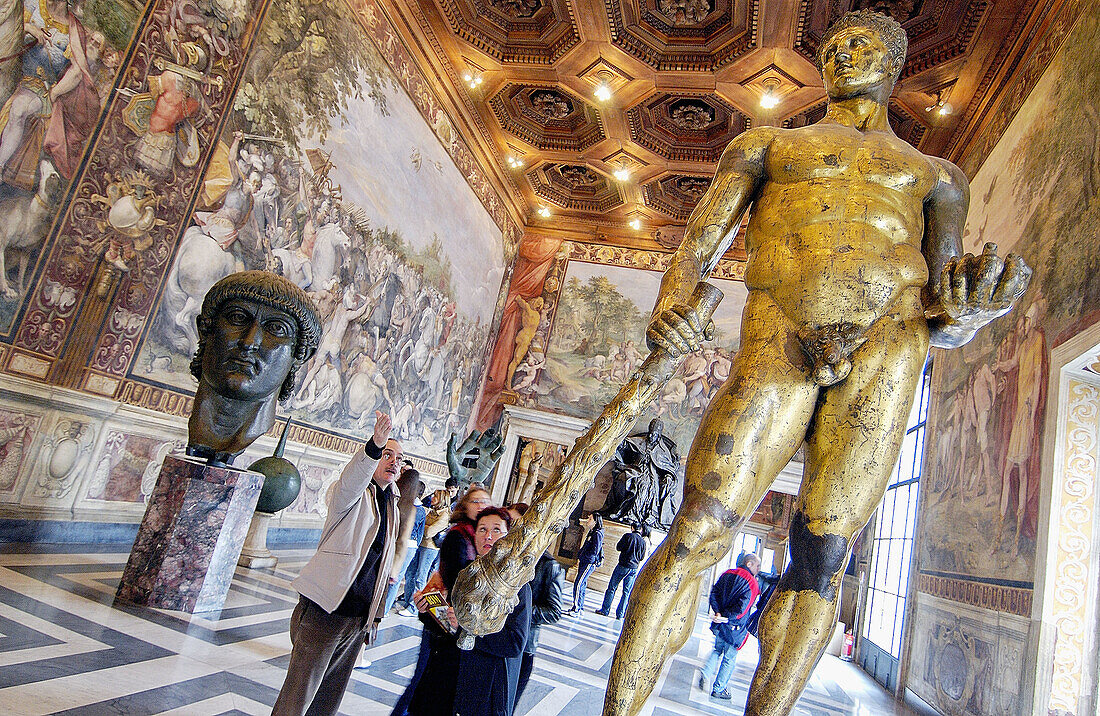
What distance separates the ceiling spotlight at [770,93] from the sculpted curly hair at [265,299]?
10259 mm

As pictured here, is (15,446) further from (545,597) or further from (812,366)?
(812,366)

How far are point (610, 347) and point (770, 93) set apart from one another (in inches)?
275

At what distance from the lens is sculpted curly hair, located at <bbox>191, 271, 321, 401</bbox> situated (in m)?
3.92

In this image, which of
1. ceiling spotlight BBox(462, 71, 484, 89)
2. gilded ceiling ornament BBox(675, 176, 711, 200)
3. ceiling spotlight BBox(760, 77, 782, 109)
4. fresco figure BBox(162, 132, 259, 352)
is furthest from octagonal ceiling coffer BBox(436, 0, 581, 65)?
fresco figure BBox(162, 132, 259, 352)

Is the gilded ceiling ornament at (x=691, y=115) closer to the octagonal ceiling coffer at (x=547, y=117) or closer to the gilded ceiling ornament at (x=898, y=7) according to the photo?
the octagonal ceiling coffer at (x=547, y=117)

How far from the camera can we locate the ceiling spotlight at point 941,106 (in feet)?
34.9

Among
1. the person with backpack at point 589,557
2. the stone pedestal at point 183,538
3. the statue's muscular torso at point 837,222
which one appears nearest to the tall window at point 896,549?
the person with backpack at point 589,557

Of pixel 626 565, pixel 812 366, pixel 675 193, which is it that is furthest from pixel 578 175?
pixel 812 366

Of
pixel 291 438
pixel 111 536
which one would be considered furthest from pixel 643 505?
pixel 111 536

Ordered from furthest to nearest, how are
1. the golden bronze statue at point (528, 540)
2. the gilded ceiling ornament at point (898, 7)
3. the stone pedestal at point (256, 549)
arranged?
1. the gilded ceiling ornament at point (898, 7)
2. the stone pedestal at point (256, 549)
3. the golden bronze statue at point (528, 540)

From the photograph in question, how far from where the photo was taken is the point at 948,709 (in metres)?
6.81

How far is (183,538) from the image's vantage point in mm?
3904

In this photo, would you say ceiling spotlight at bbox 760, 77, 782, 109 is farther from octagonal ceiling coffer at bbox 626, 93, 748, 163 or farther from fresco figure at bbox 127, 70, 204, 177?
fresco figure at bbox 127, 70, 204, 177

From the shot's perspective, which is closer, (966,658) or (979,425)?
(966,658)
